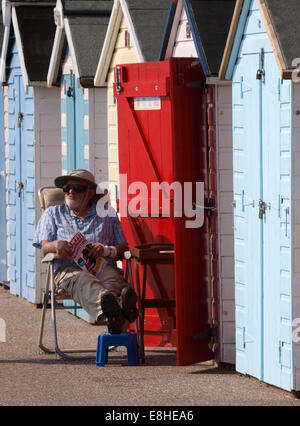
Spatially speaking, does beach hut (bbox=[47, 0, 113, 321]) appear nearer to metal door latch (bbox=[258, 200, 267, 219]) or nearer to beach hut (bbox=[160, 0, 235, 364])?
beach hut (bbox=[160, 0, 235, 364])

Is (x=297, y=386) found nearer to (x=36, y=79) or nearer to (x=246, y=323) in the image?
(x=246, y=323)

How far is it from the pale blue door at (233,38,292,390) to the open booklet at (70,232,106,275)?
141 centimetres

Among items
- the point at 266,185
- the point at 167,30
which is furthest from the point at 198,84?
the point at 266,185

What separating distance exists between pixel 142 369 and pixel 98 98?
130 inches

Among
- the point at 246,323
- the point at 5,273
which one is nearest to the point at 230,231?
the point at 246,323

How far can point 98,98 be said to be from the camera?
41.5 feet

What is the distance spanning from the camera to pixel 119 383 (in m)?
9.58

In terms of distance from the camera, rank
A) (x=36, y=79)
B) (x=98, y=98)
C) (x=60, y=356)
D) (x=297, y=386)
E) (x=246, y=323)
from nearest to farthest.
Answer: (x=297, y=386)
(x=246, y=323)
(x=60, y=356)
(x=98, y=98)
(x=36, y=79)

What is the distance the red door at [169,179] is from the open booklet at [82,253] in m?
0.55

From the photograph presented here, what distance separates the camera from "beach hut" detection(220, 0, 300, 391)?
8.84 meters

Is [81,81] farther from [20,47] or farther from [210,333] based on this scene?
[210,333]

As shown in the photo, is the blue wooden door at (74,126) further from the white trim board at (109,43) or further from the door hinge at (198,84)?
the door hinge at (198,84)

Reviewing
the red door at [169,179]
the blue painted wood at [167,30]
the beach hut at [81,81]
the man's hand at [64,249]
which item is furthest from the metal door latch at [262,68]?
the beach hut at [81,81]
